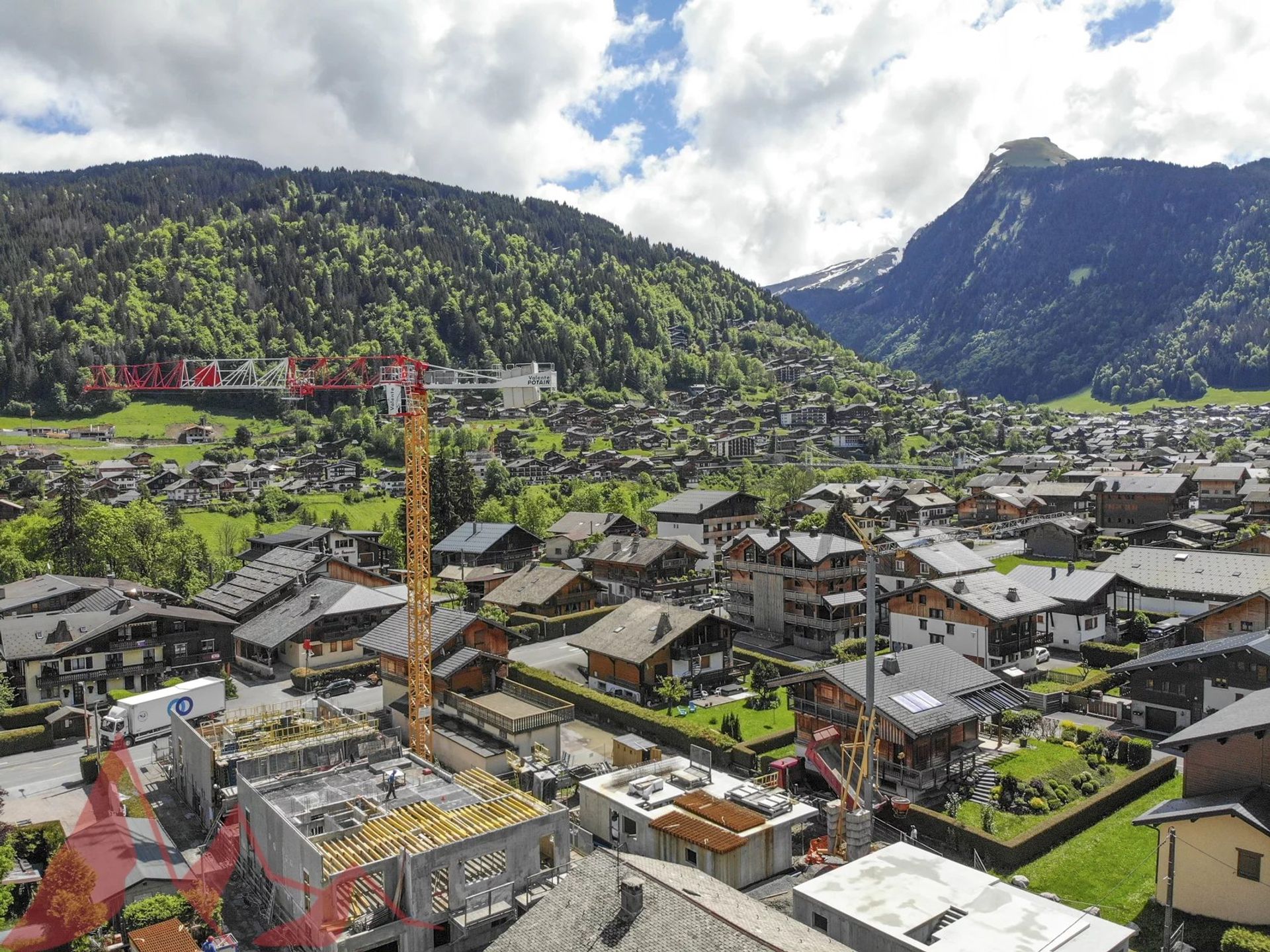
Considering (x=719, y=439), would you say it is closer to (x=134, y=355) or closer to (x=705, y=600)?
(x=705, y=600)

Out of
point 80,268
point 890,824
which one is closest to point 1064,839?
point 890,824

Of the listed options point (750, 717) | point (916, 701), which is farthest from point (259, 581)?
point (916, 701)

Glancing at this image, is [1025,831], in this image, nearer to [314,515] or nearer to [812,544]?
[812,544]

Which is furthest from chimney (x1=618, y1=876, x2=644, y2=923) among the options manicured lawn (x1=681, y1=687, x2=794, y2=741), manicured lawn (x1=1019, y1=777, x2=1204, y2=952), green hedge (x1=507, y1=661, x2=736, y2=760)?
manicured lawn (x1=681, y1=687, x2=794, y2=741)

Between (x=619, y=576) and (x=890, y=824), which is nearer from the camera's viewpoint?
(x=890, y=824)

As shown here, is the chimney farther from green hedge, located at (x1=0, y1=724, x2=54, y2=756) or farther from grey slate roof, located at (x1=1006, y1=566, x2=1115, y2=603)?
grey slate roof, located at (x1=1006, y1=566, x2=1115, y2=603)

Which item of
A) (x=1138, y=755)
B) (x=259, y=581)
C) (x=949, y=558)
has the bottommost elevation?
(x=1138, y=755)
